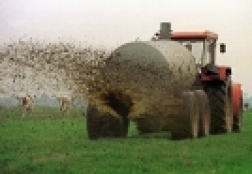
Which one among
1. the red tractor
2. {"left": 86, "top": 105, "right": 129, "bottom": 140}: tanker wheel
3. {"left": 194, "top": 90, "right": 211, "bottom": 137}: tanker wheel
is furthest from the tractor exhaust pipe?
{"left": 86, "top": 105, "right": 129, "bottom": 140}: tanker wheel

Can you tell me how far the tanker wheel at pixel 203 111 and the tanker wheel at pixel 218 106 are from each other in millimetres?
347

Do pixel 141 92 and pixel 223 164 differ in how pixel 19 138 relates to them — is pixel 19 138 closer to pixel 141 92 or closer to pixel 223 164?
pixel 141 92

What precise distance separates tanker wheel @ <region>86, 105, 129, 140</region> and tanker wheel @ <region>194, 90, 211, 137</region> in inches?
55.0

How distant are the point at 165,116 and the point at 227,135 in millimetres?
1897

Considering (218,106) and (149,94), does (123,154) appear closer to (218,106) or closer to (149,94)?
(149,94)

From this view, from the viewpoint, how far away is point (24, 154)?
11.6m

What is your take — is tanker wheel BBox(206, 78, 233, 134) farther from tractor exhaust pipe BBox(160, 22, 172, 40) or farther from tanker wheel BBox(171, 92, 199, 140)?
tanker wheel BBox(171, 92, 199, 140)

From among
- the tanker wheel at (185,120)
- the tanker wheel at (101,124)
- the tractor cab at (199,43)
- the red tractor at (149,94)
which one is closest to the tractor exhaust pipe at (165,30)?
the tractor cab at (199,43)

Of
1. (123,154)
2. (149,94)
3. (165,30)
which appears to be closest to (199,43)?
(165,30)

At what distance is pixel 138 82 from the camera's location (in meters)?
13.6

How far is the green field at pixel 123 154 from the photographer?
9992 millimetres

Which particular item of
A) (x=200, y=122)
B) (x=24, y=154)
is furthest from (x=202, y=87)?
(x=24, y=154)

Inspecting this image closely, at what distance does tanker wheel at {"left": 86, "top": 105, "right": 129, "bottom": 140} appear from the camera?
14.0m

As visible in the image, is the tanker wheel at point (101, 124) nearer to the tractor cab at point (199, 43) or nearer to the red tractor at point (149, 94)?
the red tractor at point (149, 94)
